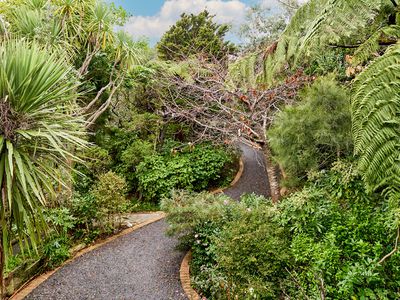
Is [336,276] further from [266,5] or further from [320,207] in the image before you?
[266,5]

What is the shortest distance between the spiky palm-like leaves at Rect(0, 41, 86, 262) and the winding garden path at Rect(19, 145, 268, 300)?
1892 millimetres

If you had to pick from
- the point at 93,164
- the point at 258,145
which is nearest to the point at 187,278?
the point at 258,145

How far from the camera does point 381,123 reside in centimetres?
181

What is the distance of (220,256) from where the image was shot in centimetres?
415

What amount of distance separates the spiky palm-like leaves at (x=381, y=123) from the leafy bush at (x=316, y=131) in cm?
242

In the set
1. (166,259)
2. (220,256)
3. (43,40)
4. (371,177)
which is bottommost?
(166,259)

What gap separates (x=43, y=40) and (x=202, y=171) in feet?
17.6

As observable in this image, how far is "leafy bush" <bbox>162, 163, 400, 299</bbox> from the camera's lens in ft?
9.41

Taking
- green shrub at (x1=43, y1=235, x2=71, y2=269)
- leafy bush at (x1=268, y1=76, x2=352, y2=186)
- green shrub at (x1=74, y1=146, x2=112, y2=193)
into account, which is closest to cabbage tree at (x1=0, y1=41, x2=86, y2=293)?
green shrub at (x1=43, y1=235, x2=71, y2=269)

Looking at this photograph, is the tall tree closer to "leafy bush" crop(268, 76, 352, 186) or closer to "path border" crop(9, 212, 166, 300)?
"leafy bush" crop(268, 76, 352, 186)

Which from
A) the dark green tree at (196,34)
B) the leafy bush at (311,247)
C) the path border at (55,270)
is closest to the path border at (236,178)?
the path border at (55,270)

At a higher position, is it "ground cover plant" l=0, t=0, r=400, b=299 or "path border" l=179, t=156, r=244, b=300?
"ground cover plant" l=0, t=0, r=400, b=299

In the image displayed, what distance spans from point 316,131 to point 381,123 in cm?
268

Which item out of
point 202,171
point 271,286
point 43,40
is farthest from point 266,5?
point 271,286
